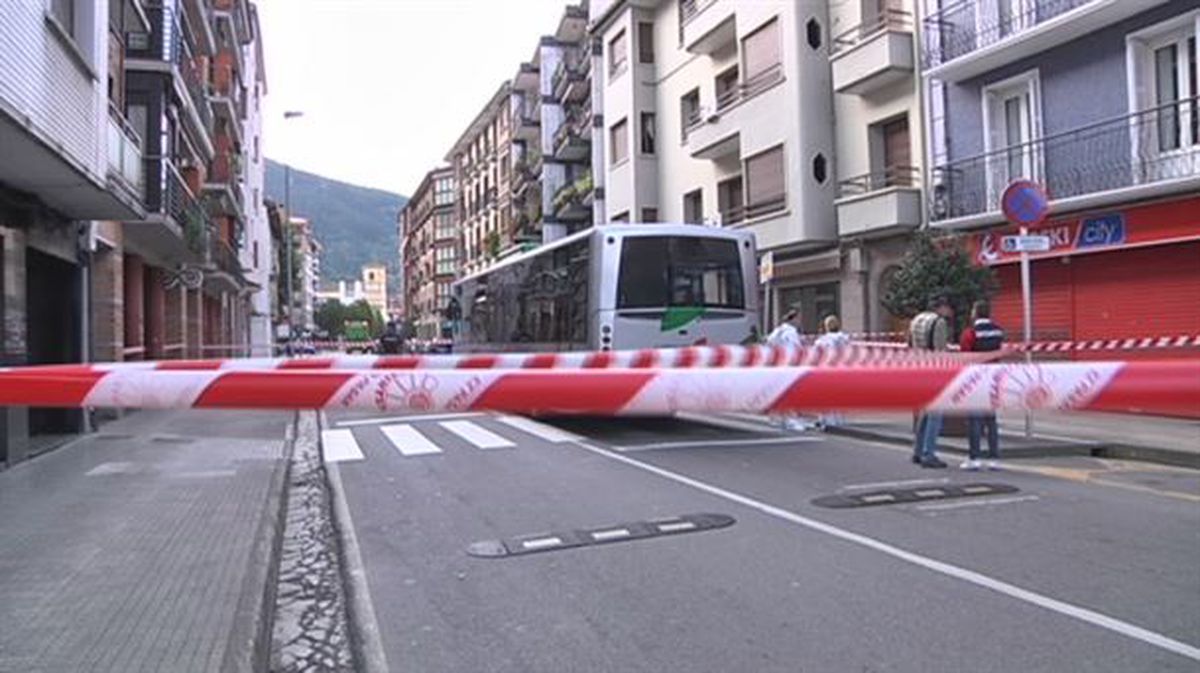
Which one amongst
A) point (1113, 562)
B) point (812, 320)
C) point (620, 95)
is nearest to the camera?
point (1113, 562)

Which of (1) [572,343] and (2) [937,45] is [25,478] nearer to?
(1) [572,343]

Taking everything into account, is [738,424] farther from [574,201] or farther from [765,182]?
[574,201]

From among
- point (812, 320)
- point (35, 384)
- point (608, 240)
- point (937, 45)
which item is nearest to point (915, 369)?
point (35, 384)

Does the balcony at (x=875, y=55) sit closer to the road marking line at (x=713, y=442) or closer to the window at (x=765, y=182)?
the window at (x=765, y=182)

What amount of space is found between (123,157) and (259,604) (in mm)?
12147

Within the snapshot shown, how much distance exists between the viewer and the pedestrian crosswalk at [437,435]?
12.9 meters

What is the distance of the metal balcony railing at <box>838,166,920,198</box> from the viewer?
22.2 metres

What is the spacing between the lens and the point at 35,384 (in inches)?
133

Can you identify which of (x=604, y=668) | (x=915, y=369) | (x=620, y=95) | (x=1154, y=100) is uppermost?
(x=620, y=95)

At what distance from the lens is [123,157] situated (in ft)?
49.7

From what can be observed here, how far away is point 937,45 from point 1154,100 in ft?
17.1

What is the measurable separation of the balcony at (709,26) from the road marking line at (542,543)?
24.2 metres

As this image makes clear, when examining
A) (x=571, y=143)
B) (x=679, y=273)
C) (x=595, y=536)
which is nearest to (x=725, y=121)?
(x=679, y=273)

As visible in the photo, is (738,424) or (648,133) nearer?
(738,424)
